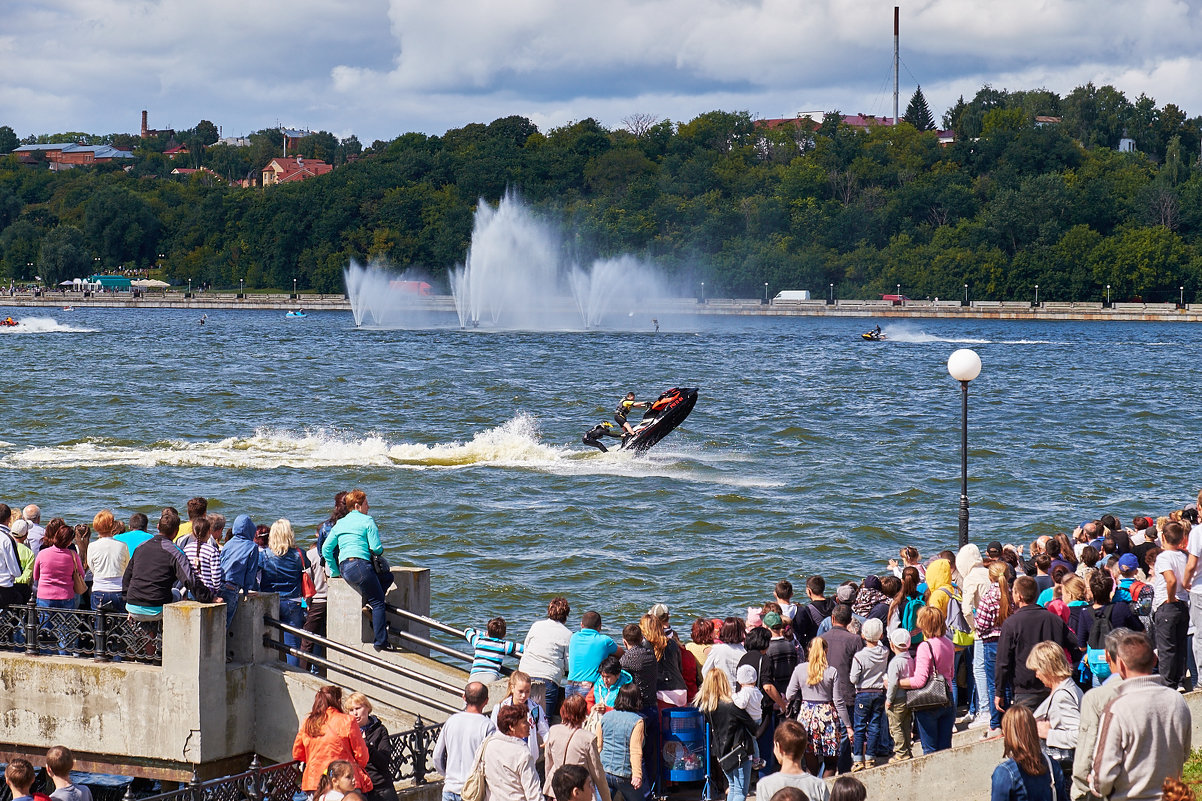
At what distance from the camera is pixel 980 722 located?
475 inches

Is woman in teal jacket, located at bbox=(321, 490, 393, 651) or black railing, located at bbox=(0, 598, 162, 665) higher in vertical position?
woman in teal jacket, located at bbox=(321, 490, 393, 651)

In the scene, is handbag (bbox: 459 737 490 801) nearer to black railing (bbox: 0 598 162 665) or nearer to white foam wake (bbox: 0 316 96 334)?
black railing (bbox: 0 598 162 665)

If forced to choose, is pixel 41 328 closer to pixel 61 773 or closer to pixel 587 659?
pixel 587 659

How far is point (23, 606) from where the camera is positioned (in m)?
13.1

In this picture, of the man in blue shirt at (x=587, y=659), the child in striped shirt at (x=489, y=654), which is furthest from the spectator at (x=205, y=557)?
the man in blue shirt at (x=587, y=659)

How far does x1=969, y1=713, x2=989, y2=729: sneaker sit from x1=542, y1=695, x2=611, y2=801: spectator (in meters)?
4.25

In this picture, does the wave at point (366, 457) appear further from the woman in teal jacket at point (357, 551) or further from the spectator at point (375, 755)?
the spectator at point (375, 755)

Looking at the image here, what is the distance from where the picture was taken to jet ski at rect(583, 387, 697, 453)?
37031mm

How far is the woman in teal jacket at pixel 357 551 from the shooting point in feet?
43.3

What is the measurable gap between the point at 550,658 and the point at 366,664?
3.25 metres

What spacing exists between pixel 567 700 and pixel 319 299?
580 feet

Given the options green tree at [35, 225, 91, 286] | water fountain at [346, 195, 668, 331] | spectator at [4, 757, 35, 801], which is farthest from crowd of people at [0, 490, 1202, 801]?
green tree at [35, 225, 91, 286]

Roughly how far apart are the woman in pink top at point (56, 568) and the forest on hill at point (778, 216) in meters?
154

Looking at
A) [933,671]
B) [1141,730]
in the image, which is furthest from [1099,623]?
[1141,730]
